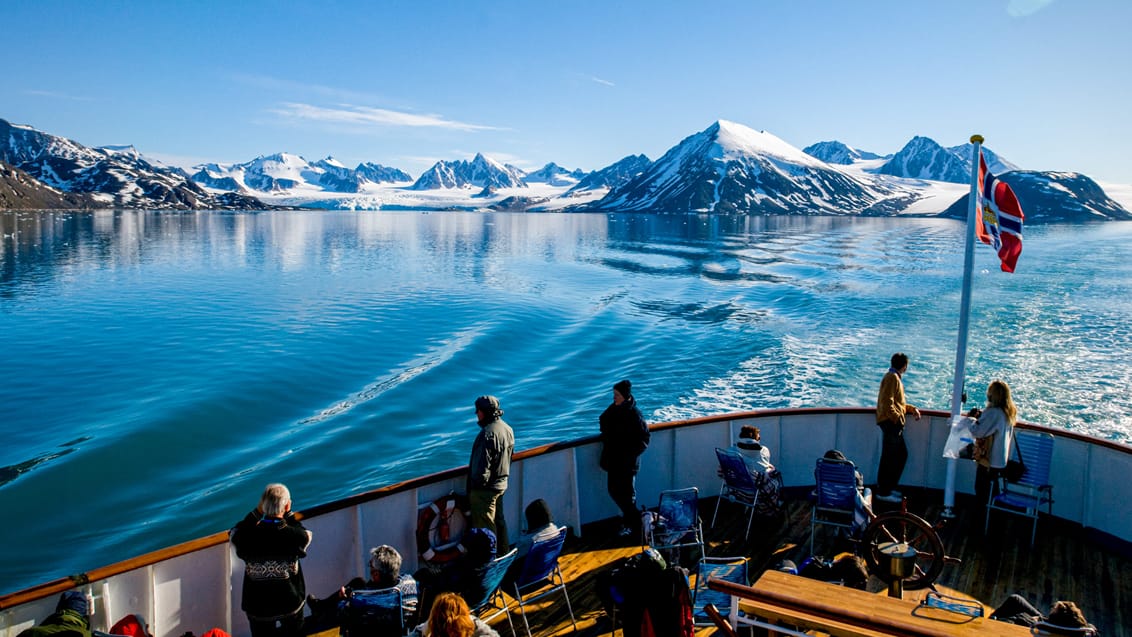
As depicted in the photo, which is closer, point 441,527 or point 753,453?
point 441,527

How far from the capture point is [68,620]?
4.46 meters

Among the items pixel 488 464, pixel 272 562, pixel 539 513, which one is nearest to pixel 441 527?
pixel 488 464

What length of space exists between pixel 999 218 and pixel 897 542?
4742mm

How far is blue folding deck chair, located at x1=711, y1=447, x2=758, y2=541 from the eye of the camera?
311 inches

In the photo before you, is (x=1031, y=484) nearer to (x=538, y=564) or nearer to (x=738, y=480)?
(x=738, y=480)

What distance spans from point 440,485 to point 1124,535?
Answer: 24.0 feet

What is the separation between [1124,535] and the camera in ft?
24.6

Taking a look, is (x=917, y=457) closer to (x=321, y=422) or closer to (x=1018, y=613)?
(x=1018, y=613)

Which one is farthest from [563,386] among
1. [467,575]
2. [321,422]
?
[467,575]

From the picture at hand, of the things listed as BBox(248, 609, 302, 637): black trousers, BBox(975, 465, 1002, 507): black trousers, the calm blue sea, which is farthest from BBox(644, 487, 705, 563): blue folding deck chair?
the calm blue sea

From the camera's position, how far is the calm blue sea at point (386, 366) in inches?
594

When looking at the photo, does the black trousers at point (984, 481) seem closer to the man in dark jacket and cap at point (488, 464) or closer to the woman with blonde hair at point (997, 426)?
the woman with blonde hair at point (997, 426)

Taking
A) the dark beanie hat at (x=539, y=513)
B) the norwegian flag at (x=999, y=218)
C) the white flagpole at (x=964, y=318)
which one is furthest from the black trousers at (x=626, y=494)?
the norwegian flag at (x=999, y=218)

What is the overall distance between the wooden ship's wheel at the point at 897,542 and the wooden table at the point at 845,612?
4.58 ft
